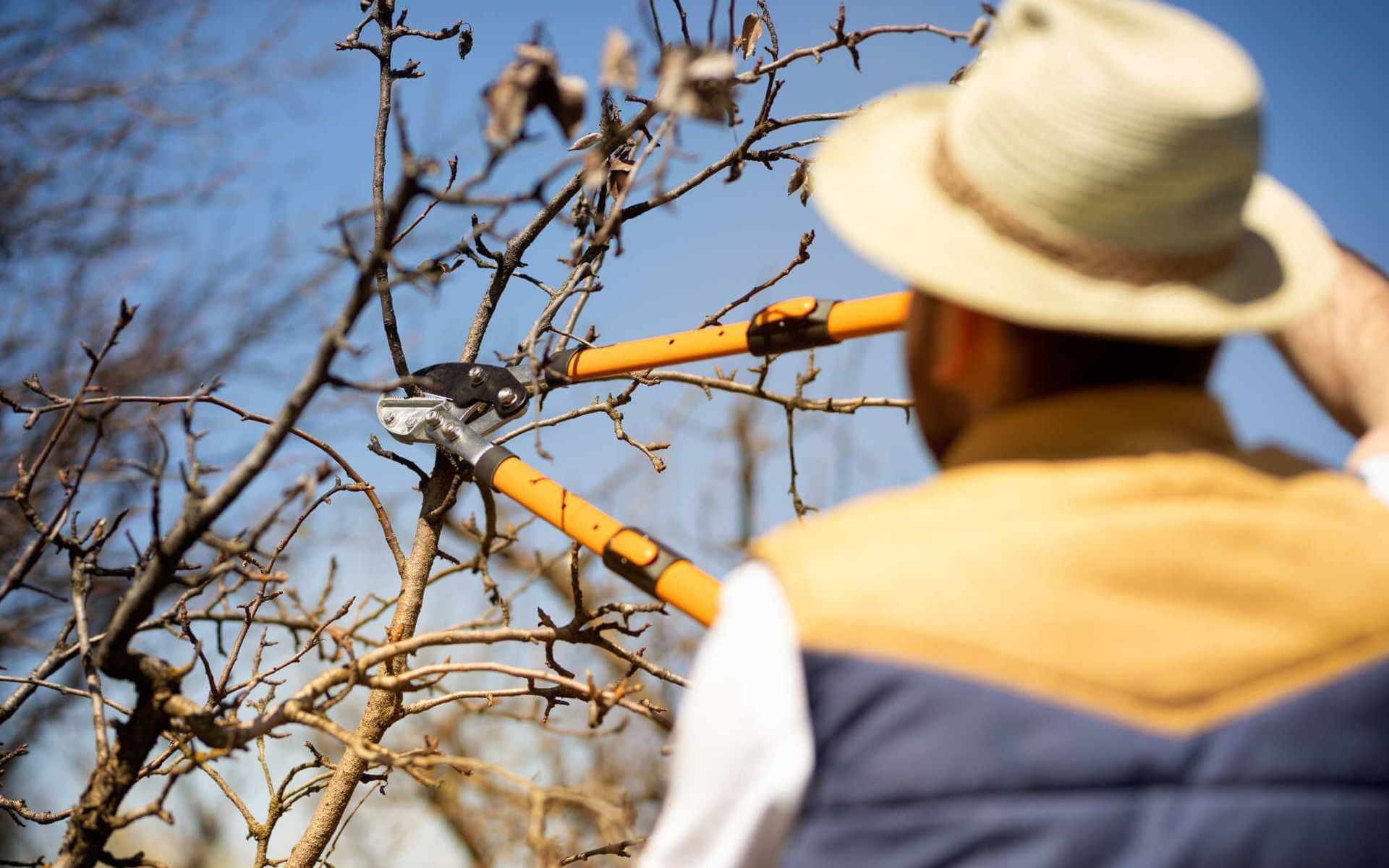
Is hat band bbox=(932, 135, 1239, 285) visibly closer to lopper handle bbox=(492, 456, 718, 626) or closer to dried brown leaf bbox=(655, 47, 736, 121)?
dried brown leaf bbox=(655, 47, 736, 121)

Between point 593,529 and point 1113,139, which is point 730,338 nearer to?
point 593,529

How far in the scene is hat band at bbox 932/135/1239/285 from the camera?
108cm

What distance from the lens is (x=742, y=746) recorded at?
3.39 ft

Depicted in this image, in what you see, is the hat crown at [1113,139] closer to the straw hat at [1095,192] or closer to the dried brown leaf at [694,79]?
the straw hat at [1095,192]

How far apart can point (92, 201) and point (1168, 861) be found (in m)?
8.80

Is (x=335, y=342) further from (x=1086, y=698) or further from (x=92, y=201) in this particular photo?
(x=92, y=201)

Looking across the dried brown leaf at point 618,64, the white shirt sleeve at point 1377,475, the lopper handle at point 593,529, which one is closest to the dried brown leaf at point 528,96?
the dried brown leaf at point 618,64

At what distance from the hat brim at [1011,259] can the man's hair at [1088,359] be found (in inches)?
0.9

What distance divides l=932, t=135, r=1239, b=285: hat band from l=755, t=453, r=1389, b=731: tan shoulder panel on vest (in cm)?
18

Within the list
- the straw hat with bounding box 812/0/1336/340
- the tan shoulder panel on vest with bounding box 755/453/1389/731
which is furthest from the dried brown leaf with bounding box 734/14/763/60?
the tan shoulder panel on vest with bounding box 755/453/1389/731

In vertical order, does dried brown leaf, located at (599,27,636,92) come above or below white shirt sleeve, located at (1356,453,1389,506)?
above

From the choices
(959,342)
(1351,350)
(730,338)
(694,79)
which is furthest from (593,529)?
(1351,350)

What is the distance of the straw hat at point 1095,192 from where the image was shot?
1060mm

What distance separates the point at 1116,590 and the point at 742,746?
372 millimetres
